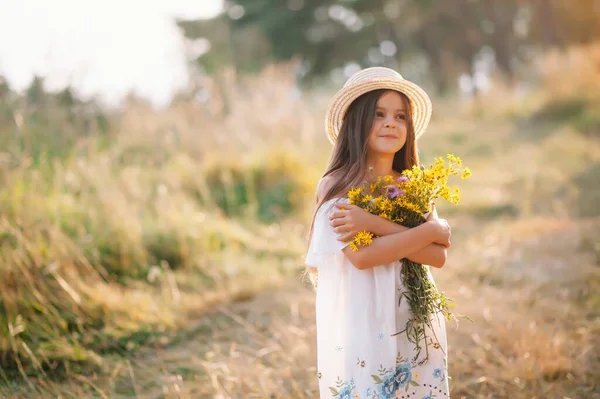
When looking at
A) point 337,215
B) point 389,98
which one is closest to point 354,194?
point 337,215

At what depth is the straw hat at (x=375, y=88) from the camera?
7.46 ft

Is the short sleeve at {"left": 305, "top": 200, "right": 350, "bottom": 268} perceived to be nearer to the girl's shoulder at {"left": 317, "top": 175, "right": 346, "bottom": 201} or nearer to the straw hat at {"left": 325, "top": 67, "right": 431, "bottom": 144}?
the girl's shoulder at {"left": 317, "top": 175, "right": 346, "bottom": 201}

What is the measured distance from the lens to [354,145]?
92.2 inches

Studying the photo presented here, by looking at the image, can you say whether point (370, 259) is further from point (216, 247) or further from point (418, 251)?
point (216, 247)

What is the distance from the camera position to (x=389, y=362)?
213 cm

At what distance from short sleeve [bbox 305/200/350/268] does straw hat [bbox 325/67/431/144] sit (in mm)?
Result: 388

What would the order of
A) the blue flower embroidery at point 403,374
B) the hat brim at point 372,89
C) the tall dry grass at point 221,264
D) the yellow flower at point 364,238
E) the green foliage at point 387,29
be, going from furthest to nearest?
the green foliage at point 387,29 < the tall dry grass at point 221,264 < the hat brim at point 372,89 < the blue flower embroidery at point 403,374 < the yellow flower at point 364,238

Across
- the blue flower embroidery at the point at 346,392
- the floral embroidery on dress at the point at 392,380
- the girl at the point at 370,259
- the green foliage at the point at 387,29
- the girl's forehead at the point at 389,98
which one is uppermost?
the green foliage at the point at 387,29

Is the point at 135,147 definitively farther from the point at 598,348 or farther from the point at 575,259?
the point at 598,348

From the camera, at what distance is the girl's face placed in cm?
230

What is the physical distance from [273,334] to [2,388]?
4.99 ft

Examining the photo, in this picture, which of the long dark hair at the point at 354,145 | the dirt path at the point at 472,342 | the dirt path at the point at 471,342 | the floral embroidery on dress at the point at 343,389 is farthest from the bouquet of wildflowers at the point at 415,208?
the dirt path at the point at 471,342

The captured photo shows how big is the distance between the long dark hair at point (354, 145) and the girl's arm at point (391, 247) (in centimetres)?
26

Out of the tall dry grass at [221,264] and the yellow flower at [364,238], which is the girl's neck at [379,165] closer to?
the yellow flower at [364,238]
